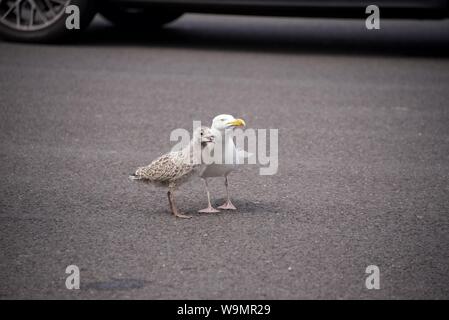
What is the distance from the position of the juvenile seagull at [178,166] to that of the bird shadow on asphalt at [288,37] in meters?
5.29

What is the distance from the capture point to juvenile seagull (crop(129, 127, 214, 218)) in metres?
4.48

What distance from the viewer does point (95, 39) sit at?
10141mm

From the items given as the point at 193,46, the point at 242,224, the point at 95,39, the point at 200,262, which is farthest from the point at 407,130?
the point at 95,39

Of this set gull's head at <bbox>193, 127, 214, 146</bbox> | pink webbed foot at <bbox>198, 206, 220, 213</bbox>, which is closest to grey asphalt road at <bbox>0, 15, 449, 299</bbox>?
pink webbed foot at <bbox>198, 206, 220, 213</bbox>

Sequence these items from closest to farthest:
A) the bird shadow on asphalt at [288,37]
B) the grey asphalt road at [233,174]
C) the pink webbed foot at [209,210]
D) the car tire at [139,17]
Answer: the grey asphalt road at [233,174] → the pink webbed foot at [209,210] → the bird shadow on asphalt at [288,37] → the car tire at [139,17]

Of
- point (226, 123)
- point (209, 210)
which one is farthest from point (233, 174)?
point (226, 123)

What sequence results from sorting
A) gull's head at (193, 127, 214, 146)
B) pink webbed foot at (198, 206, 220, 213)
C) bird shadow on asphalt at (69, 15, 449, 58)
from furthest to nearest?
1. bird shadow on asphalt at (69, 15, 449, 58)
2. pink webbed foot at (198, 206, 220, 213)
3. gull's head at (193, 127, 214, 146)

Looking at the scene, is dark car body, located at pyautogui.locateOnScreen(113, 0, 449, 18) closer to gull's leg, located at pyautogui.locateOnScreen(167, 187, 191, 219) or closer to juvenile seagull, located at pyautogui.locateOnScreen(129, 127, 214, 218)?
juvenile seagull, located at pyautogui.locateOnScreen(129, 127, 214, 218)

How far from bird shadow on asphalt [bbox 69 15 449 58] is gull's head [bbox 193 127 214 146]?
5.27 metres

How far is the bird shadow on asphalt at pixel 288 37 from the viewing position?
9.78 m

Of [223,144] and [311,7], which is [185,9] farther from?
[223,144]

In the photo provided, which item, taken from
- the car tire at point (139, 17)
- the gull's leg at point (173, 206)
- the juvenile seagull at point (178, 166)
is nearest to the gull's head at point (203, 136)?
the juvenile seagull at point (178, 166)

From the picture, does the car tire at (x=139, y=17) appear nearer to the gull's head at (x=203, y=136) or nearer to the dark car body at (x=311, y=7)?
the dark car body at (x=311, y=7)

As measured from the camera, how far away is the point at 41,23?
30.6 ft
